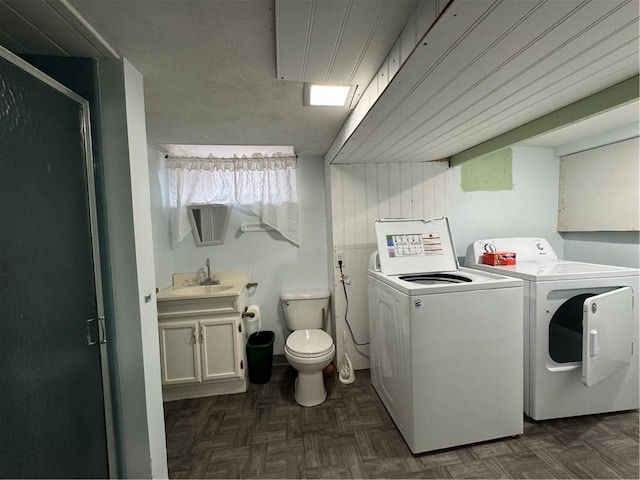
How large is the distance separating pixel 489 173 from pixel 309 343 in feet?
7.56

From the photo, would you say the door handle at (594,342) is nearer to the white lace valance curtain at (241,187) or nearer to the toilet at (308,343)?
the toilet at (308,343)

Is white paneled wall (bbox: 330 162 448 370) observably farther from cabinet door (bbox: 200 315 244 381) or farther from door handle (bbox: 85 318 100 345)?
door handle (bbox: 85 318 100 345)

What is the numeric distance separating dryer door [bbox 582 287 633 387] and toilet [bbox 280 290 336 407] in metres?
1.54

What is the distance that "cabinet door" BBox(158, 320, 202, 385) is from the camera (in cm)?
197

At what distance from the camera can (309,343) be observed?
1.98m

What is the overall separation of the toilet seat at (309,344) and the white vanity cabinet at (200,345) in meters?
0.44

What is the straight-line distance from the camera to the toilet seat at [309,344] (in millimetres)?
1859

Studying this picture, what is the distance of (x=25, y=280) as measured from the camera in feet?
2.69

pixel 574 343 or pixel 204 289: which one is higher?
pixel 204 289

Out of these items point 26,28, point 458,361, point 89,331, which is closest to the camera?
point 26,28

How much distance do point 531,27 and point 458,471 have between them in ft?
6.42

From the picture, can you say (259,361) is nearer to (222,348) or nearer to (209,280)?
(222,348)

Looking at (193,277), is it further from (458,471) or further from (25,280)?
(458,471)

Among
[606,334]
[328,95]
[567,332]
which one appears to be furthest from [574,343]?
[328,95]
